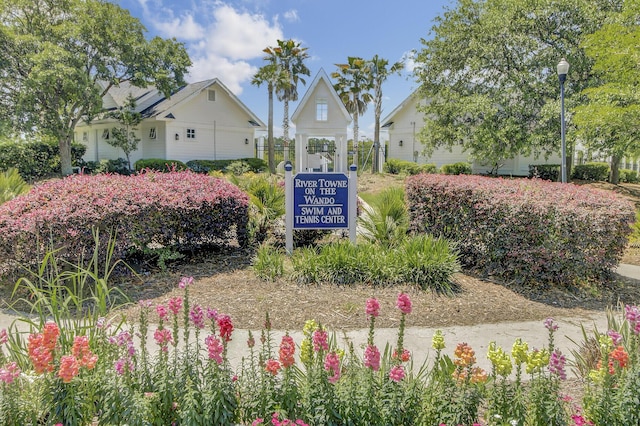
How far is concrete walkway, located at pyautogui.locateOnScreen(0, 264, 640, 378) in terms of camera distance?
151 inches

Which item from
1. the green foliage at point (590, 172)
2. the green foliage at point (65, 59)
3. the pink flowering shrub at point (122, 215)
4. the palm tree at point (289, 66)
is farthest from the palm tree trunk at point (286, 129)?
the pink flowering shrub at point (122, 215)

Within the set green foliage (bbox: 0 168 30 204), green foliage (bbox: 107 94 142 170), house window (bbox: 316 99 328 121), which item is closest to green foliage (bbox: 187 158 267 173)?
green foliage (bbox: 107 94 142 170)

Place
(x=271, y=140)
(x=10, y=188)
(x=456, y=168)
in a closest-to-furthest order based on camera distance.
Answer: (x=10, y=188) → (x=456, y=168) → (x=271, y=140)

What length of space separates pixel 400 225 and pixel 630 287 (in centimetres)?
345

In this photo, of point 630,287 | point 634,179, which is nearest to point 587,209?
point 630,287

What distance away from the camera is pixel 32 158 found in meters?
22.0

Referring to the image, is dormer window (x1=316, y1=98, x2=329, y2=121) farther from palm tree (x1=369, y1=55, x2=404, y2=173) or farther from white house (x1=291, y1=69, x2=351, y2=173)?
palm tree (x1=369, y1=55, x2=404, y2=173)

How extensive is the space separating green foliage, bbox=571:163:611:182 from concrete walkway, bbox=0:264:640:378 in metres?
22.7

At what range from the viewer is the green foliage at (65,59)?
64.2ft

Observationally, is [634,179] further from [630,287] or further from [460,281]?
[460,281]

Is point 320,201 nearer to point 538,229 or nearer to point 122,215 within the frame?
point 122,215

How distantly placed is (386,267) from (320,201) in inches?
76.7

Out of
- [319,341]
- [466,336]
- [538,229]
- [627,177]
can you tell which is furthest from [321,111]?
[627,177]

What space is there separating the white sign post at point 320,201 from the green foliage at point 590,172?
21.5 m
